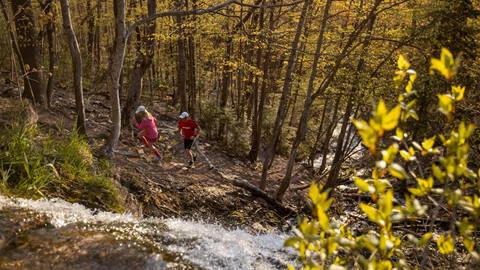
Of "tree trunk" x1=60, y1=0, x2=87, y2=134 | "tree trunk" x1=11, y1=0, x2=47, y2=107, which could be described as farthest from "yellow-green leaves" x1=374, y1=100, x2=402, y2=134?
"tree trunk" x1=11, y1=0, x2=47, y2=107

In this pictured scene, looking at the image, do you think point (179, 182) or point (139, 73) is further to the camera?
point (139, 73)

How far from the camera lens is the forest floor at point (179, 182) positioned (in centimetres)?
731

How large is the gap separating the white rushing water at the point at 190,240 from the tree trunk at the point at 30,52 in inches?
209

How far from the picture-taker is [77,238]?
420 cm

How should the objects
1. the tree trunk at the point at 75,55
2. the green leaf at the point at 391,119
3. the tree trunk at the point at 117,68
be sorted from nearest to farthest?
the green leaf at the point at 391,119
the tree trunk at the point at 117,68
the tree trunk at the point at 75,55

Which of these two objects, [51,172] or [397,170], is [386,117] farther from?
[51,172]

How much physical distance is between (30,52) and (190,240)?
752 cm

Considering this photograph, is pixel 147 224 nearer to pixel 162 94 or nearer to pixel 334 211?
pixel 334 211

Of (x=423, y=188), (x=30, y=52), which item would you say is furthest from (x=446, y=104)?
(x=30, y=52)

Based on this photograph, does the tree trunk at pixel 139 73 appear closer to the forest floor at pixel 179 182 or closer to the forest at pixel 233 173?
the forest at pixel 233 173

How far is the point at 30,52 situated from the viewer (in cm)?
968

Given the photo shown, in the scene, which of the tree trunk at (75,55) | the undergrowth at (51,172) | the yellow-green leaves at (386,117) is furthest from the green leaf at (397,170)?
the tree trunk at (75,55)

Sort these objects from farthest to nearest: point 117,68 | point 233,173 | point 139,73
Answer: point 233,173
point 139,73
point 117,68

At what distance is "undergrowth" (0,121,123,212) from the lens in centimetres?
528
